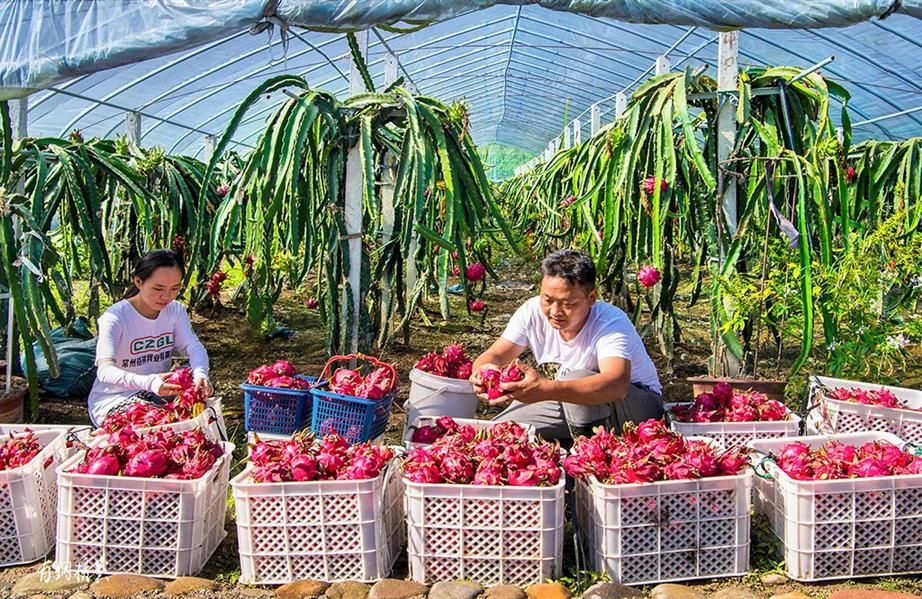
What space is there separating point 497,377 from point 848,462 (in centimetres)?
115

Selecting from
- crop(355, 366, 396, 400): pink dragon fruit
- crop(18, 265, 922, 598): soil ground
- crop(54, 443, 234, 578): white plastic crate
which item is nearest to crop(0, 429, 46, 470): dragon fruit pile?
crop(54, 443, 234, 578): white plastic crate

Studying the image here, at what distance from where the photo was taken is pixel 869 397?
3.28 meters

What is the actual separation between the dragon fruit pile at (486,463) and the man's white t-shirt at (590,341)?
59 cm

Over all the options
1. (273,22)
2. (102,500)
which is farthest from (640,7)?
(102,500)

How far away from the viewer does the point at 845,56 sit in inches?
340

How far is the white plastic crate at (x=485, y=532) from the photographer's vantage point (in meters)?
2.44

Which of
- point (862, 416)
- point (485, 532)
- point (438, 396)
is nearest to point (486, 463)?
point (485, 532)

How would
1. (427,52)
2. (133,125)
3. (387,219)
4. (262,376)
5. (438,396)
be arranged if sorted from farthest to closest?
1. (427,52)
2. (133,125)
3. (387,219)
4. (438,396)
5. (262,376)

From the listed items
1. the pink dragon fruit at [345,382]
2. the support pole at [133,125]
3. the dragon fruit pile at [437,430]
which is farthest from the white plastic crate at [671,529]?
the support pole at [133,125]

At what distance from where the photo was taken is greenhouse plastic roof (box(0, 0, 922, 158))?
314 cm

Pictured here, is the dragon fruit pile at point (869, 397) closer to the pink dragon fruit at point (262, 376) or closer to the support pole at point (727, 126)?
the support pole at point (727, 126)

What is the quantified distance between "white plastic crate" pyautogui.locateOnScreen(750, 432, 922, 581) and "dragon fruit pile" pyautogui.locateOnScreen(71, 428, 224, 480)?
181 centimetres

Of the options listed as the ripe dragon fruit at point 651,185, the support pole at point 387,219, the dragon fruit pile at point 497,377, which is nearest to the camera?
the dragon fruit pile at point 497,377

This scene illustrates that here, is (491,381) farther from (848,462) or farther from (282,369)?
(848,462)
